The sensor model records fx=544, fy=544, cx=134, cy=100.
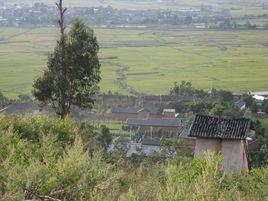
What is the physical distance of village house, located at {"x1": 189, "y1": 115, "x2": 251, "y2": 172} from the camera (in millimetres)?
9055

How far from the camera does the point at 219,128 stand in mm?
9281

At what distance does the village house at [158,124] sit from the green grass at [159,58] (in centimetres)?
607

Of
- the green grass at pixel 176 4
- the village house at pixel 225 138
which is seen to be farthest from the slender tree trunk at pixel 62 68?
the green grass at pixel 176 4

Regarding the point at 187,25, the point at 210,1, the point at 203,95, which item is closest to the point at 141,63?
the point at 203,95

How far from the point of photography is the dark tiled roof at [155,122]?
963 inches

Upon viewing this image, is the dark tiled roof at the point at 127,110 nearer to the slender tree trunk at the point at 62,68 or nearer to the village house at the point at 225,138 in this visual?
the slender tree trunk at the point at 62,68

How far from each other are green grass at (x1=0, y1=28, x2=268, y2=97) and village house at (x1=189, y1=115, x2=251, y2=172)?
20165 millimetres

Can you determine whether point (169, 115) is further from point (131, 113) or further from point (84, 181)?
point (84, 181)

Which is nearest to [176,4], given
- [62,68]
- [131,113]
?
[131,113]

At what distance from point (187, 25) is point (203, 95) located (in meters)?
37.5

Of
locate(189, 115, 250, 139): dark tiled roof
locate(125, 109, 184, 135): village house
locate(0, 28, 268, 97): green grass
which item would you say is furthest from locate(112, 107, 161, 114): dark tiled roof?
locate(189, 115, 250, 139): dark tiled roof

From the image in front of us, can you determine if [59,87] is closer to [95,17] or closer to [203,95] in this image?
[203,95]

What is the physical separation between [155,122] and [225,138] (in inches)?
651

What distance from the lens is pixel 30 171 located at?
173 inches
